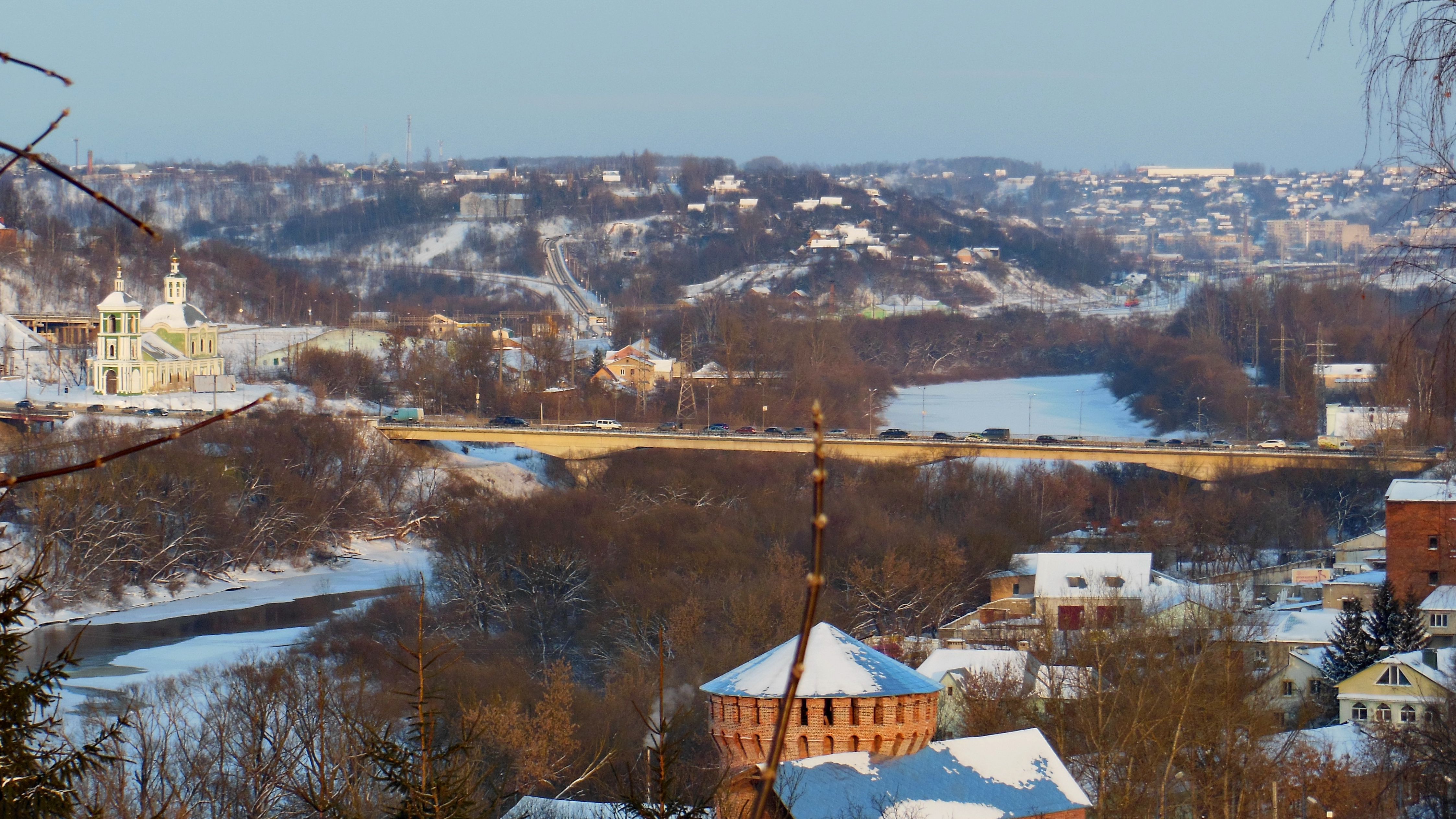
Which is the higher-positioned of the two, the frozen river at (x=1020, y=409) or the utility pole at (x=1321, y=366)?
the utility pole at (x=1321, y=366)

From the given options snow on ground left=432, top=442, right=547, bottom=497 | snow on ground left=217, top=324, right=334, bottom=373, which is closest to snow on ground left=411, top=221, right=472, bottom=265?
snow on ground left=217, top=324, right=334, bottom=373

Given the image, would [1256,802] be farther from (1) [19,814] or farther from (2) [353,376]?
(2) [353,376]

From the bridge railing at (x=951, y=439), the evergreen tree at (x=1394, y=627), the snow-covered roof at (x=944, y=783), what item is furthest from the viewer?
the bridge railing at (x=951, y=439)

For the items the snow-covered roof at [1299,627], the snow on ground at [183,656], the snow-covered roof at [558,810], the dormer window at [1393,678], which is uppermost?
the snow-covered roof at [558,810]

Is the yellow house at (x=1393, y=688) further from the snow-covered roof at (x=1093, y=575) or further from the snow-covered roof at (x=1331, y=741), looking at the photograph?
the snow-covered roof at (x=1093, y=575)

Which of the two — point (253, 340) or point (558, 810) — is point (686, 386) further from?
point (558, 810)

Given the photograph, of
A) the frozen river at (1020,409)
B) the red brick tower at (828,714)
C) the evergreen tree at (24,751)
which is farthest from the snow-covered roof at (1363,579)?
the evergreen tree at (24,751)

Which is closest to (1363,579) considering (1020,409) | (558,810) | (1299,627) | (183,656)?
(1299,627)

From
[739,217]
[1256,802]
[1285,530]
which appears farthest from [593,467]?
[739,217]
